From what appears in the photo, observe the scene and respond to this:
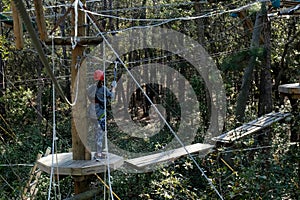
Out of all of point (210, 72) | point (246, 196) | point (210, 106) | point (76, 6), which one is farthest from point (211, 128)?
point (76, 6)

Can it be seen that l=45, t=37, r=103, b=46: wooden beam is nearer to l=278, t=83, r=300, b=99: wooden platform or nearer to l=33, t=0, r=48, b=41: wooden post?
l=33, t=0, r=48, b=41: wooden post

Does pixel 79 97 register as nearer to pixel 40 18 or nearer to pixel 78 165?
pixel 78 165

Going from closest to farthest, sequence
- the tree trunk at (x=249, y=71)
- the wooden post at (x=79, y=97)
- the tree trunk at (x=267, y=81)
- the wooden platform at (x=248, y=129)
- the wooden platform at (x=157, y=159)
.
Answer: the wooden post at (x=79, y=97) → the wooden platform at (x=157, y=159) → the wooden platform at (x=248, y=129) → the tree trunk at (x=249, y=71) → the tree trunk at (x=267, y=81)

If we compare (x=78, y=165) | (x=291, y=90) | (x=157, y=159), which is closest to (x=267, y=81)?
(x=291, y=90)

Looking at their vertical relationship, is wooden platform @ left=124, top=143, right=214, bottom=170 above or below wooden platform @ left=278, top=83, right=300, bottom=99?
below

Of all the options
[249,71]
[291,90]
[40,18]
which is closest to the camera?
[40,18]

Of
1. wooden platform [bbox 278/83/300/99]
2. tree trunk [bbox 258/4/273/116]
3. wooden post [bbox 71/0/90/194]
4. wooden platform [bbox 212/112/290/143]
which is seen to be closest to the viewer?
wooden post [bbox 71/0/90/194]

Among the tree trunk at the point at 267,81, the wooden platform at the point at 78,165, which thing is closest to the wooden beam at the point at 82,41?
the wooden platform at the point at 78,165

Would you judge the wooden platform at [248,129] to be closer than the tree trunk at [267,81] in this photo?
Yes

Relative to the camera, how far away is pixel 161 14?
9125 millimetres

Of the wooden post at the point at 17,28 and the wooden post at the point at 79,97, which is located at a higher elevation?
the wooden post at the point at 17,28

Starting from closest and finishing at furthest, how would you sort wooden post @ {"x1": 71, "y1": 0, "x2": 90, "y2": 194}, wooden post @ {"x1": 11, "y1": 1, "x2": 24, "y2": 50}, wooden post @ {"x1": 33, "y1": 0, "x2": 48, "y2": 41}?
wooden post @ {"x1": 33, "y1": 0, "x2": 48, "y2": 41} < wooden post @ {"x1": 11, "y1": 1, "x2": 24, "y2": 50} < wooden post @ {"x1": 71, "y1": 0, "x2": 90, "y2": 194}

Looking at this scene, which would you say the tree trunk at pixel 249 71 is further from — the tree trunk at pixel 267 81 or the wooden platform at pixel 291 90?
the wooden platform at pixel 291 90

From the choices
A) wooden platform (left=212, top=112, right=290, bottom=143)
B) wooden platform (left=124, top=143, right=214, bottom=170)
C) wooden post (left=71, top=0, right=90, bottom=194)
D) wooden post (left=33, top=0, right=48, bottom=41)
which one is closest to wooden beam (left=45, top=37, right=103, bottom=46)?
wooden post (left=71, top=0, right=90, bottom=194)
